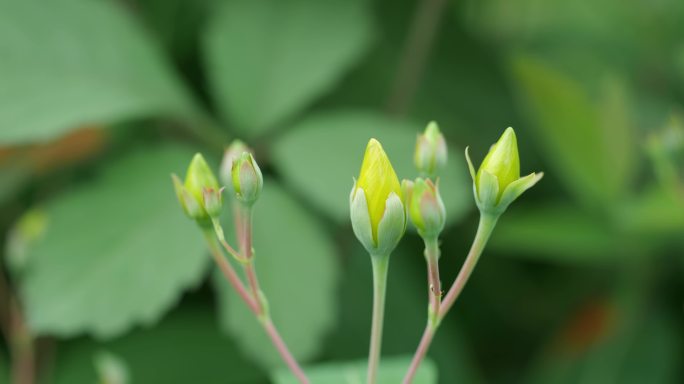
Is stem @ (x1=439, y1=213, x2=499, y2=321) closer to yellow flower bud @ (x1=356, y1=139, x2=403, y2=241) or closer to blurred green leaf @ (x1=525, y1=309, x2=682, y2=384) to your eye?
yellow flower bud @ (x1=356, y1=139, x2=403, y2=241)

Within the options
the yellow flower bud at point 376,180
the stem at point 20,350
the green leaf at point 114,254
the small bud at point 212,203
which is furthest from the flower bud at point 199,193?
the stem at point 20,350

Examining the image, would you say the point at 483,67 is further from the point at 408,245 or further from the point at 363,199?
the point at 363,199

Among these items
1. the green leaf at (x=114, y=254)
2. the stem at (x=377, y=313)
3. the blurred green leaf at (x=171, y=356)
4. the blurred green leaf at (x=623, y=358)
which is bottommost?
the blurred green leaf at (x=623, y=358)

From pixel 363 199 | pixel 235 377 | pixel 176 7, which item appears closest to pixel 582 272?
pixel 235 377

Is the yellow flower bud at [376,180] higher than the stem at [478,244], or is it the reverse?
the yellow flower bud at [376,180]

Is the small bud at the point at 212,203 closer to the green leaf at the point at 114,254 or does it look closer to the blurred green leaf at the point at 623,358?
the green leaf at the point at 114,254

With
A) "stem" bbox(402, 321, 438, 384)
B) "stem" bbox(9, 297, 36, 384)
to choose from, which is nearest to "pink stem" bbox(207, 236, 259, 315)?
"stem" bbox(402, 321, 438, 384)
